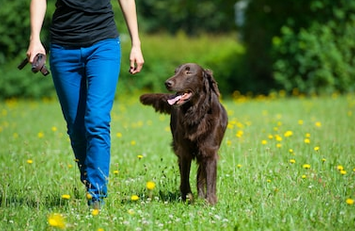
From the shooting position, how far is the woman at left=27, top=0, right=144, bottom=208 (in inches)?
171

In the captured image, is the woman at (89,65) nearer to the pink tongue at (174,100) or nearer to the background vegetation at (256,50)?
the pink tongue at (174,100)

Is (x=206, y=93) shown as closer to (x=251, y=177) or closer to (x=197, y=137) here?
(x=197, y=137)

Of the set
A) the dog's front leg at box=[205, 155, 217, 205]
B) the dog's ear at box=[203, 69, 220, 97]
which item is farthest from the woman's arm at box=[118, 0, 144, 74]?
the dog's front leg at box=[205, 155, 217, 205]

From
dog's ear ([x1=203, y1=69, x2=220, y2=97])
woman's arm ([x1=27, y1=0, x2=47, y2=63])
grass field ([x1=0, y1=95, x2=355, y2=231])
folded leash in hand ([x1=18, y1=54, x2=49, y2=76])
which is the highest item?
woman's arm ([x1=27, y1=0, x2=47, y2=63])

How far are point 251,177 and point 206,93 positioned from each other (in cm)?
104

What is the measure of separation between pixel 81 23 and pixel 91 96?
62cm

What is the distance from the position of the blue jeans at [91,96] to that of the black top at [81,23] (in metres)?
0.06

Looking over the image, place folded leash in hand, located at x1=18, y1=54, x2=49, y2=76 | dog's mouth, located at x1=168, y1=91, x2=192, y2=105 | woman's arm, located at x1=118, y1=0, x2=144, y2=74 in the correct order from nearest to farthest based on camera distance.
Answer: folded leash in hand, located at x1=18, y1=54, x2=49, y2=76 < woman's arm, located at x1=118, y1=0, x2=144, y2=74 < dog's mouth, located at x1=168, y1=91, x2=192, y2=105

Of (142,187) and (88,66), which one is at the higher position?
(88,66)

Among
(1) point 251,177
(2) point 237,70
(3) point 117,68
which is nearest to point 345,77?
(2) point 237,70

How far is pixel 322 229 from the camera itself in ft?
12.0

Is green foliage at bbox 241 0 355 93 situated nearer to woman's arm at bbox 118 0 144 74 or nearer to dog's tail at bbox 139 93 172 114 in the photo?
dog's tail at bbox 139 93 172 114

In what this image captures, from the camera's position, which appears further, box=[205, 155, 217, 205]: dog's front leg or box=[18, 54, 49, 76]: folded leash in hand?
box=[205, 155, 217, 205]: dog's front leg

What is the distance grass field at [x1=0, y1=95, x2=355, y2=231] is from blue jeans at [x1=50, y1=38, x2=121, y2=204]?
1.00 feet
